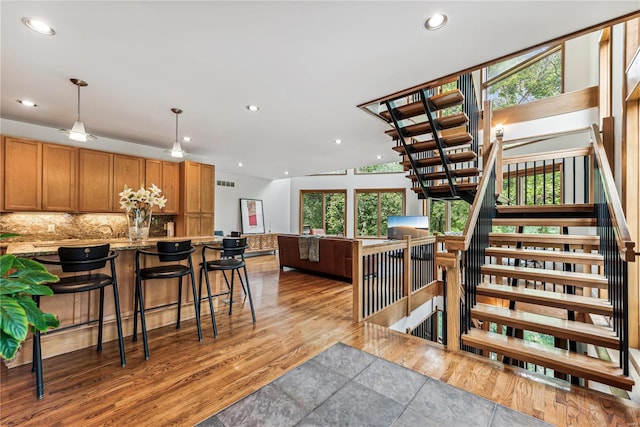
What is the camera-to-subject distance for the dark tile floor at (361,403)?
1605 mm

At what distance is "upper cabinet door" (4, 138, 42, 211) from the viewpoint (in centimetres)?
363

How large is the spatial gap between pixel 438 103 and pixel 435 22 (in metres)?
1.40

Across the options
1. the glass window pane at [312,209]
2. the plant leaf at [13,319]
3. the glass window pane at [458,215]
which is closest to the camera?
the plant leaf at [13,319]

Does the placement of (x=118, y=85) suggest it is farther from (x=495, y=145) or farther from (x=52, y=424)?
(x=495, y=145)

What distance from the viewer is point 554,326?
2146 millimetres

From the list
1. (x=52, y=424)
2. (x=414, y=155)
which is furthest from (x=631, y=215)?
(x=52, y=424)

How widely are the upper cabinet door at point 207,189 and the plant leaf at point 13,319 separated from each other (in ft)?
14.9

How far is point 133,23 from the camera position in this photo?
6.25ft

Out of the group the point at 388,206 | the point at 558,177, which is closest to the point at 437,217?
the point at 388,206

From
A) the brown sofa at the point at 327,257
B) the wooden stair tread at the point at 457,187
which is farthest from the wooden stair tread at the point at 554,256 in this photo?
the brown sofa at the point at 327,257

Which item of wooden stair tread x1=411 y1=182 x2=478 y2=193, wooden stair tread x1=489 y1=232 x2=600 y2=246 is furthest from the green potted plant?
wooden stair tread x1=411 y1=182 x2=478 y2=193

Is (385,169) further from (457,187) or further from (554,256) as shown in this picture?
(554,256)

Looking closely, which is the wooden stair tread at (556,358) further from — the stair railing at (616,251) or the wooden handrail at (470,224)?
the wooden handrail at (470,224)

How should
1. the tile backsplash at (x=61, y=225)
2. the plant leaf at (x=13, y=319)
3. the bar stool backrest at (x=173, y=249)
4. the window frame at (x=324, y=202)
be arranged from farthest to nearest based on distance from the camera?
the window frame at (x=324, y=202)
the tile backsplash at (x=61, y=225)
the bar stool backrest at (x=173, y=249)
the plant leaf at (x=13, y=319)
